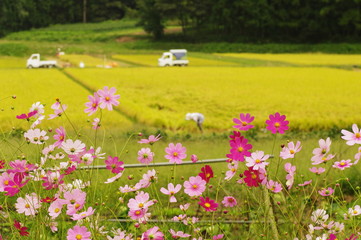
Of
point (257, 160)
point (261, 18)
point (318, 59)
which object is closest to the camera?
point (257, 160)

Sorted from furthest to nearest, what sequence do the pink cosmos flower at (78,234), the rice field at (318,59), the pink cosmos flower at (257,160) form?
the rice field at (318,59) → the pink cosmos flower at (257,160) → the pink cosmos flower at (78,234)

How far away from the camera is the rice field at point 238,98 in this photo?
352 inches

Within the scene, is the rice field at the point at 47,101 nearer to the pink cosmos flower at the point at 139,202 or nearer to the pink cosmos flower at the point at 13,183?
the pink cosmos flower at the point at 13,183

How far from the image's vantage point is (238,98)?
11797 millimetres

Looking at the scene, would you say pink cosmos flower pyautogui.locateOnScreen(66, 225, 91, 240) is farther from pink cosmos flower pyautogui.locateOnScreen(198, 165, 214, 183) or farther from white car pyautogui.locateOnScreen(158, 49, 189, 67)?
white car pyautogui.locateOnScreen(158, 49, 189, 67)

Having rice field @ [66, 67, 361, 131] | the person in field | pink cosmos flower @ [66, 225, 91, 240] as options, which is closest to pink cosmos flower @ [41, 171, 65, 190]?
pink cosmos flower @ [66, 225, 91, 240]

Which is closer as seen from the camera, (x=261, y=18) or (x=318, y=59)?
(x=318, y=59)

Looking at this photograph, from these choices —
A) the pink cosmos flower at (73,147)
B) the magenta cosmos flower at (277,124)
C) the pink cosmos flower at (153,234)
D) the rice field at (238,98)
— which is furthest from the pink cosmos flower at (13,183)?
the rice field at (238,98)

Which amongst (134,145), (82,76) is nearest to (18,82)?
(82,76)

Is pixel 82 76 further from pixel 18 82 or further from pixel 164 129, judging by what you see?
pixel 164 129

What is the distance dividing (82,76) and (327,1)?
94.1 ft

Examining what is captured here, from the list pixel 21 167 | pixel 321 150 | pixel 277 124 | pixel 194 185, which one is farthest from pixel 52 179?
pixel 321 150

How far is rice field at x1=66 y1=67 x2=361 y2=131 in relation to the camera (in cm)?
893

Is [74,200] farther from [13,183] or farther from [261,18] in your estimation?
[261,18]
